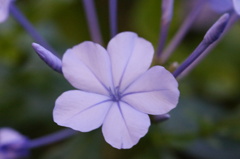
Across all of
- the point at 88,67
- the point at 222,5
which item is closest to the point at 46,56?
the point at 88,67

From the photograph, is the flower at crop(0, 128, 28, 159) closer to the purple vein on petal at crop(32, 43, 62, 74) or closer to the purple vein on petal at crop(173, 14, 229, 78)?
the purple vein on petal at crop(32, 43, 62, 74)

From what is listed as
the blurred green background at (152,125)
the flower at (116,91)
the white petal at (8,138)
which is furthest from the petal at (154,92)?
the white petal at (8,138)

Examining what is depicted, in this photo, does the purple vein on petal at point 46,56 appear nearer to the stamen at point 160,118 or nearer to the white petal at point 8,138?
the stamen at point 160,118

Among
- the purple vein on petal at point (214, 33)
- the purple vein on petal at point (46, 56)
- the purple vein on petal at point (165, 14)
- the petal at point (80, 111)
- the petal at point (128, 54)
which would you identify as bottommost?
the petal at point (80, 111)

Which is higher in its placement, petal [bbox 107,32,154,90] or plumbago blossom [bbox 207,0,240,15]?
plumbago blossom [bbox 207,0,240,15]

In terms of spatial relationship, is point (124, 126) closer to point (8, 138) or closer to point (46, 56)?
point (46, 56)

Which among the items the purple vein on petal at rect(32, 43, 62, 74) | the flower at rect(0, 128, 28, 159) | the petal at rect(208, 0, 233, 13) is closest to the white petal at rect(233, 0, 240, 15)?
the petal at rect(208, 0, 233, 13)

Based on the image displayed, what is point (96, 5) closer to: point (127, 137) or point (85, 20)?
point (85, 20)
